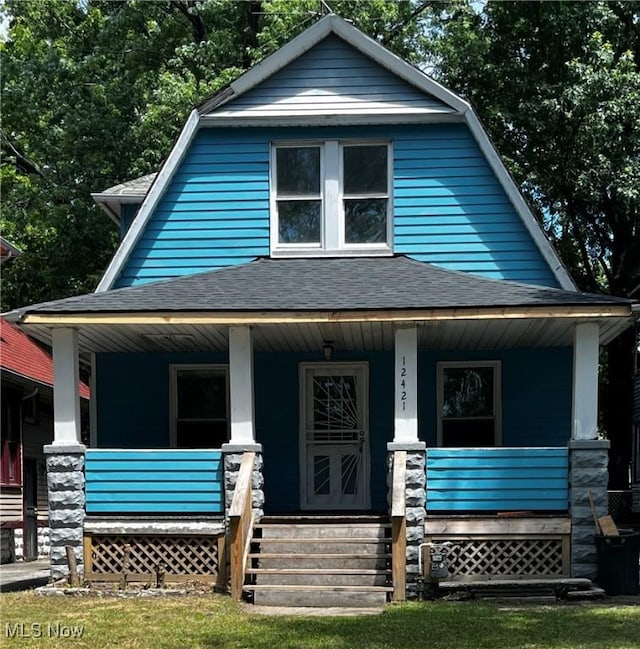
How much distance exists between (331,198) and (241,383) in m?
3.44

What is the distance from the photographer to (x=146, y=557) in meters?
11.3

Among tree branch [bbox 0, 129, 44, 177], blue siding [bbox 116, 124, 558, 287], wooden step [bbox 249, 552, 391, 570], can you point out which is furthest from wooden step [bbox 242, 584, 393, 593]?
tree branch [bbox 0, 129, 44, 177]

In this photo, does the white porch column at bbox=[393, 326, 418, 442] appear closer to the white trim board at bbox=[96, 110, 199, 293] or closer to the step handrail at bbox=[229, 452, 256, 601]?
the step handrail at bbox=[229, 452, 256, 601]

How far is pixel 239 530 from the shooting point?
34.5 ft

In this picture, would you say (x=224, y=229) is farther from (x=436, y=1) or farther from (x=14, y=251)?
(x=436, y=1)

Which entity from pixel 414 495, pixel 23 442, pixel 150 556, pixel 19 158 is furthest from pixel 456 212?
pixel 19 158

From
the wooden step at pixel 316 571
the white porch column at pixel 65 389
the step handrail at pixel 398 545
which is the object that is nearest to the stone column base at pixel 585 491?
the step handrail at pixel 398 545

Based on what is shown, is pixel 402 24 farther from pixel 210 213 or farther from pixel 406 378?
pixel 406 378

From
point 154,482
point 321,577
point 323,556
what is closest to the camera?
point 321,577

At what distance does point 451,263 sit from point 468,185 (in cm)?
111

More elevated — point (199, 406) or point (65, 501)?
point (199, 406)

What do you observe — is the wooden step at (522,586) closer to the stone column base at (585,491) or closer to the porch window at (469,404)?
the stone column base at (585,491)

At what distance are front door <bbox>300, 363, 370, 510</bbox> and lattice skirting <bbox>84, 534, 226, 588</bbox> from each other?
8.43 feet

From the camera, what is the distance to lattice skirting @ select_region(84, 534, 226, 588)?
36.7ft
